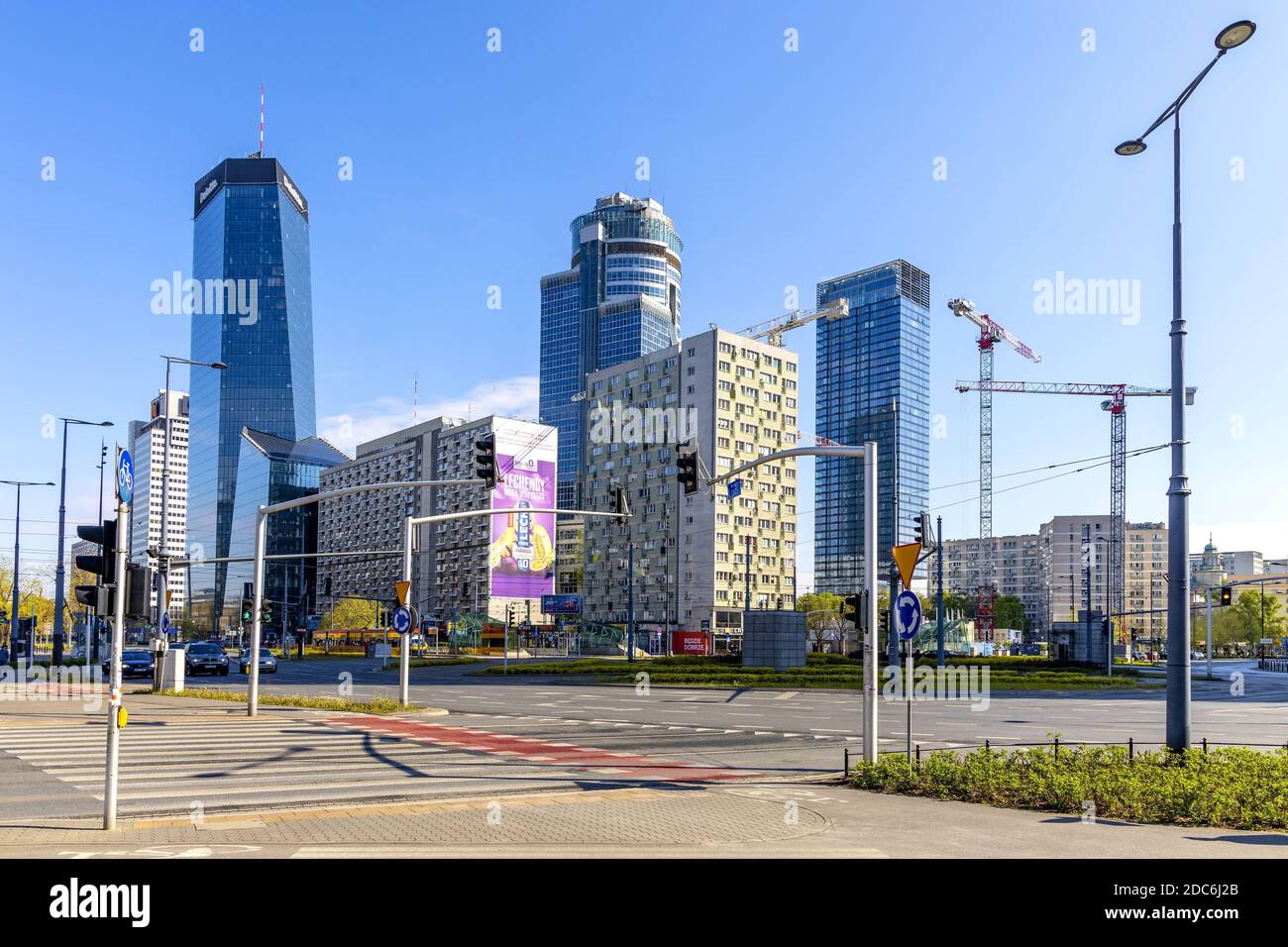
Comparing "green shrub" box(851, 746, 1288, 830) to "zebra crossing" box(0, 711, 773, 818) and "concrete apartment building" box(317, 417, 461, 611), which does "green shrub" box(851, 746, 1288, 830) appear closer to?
"zebra crossing" box(0, 711, 773, 818)

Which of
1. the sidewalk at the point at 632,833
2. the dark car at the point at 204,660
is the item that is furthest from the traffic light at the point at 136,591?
the dark car at the point at 204,660

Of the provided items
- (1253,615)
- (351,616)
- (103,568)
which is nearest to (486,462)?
(103,568)

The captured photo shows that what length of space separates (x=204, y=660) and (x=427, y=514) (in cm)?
10956

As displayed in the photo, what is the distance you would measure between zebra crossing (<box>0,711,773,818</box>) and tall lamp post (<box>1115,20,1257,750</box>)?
715cm

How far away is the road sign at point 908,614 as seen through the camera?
1512 centimetres

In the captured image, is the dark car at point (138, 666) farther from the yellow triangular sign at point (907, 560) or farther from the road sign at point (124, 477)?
the yellow triangular sign at point (907, 560)

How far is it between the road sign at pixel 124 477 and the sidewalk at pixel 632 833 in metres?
3.85

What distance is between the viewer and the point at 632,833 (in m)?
11.2

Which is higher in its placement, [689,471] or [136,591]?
[689,471]

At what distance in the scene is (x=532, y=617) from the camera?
143375 mm

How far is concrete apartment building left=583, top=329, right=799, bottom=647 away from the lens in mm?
121875

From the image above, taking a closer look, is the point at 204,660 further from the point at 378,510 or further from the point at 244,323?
the point at 244,323
